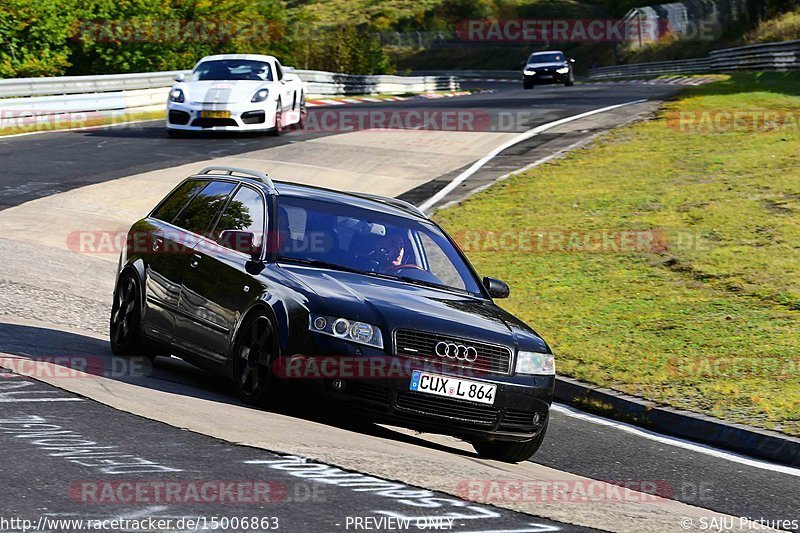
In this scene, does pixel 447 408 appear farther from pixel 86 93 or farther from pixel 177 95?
pixel 86 93

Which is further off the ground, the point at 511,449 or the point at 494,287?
the point at 494,287

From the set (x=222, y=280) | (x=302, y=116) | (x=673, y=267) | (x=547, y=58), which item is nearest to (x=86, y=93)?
(x=302, y=116)

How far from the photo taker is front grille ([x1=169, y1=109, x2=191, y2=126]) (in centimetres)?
2590

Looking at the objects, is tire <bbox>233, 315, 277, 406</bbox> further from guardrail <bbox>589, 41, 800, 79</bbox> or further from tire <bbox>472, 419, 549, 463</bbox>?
guardrail <bbox>589, 41, 800, 79</bbox>

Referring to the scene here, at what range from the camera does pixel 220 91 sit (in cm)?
2567

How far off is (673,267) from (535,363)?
7.75 m

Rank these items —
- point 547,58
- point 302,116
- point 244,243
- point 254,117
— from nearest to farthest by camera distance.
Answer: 1. point 244,243
2. point 254,117
3. point 302,116
4. point 547,58

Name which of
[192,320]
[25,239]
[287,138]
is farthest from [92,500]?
[287,138]

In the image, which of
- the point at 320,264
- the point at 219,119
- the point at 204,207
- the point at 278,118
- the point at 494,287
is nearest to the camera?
the point at 320,264

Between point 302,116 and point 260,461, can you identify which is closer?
point 260,461

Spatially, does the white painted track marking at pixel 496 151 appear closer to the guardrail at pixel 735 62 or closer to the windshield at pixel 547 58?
the guardrail at pixel 735 62

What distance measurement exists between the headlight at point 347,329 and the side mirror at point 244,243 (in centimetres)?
111

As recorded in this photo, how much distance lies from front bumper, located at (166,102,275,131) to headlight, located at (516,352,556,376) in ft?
59.2

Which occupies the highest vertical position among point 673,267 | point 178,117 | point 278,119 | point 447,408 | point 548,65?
point 548,65
